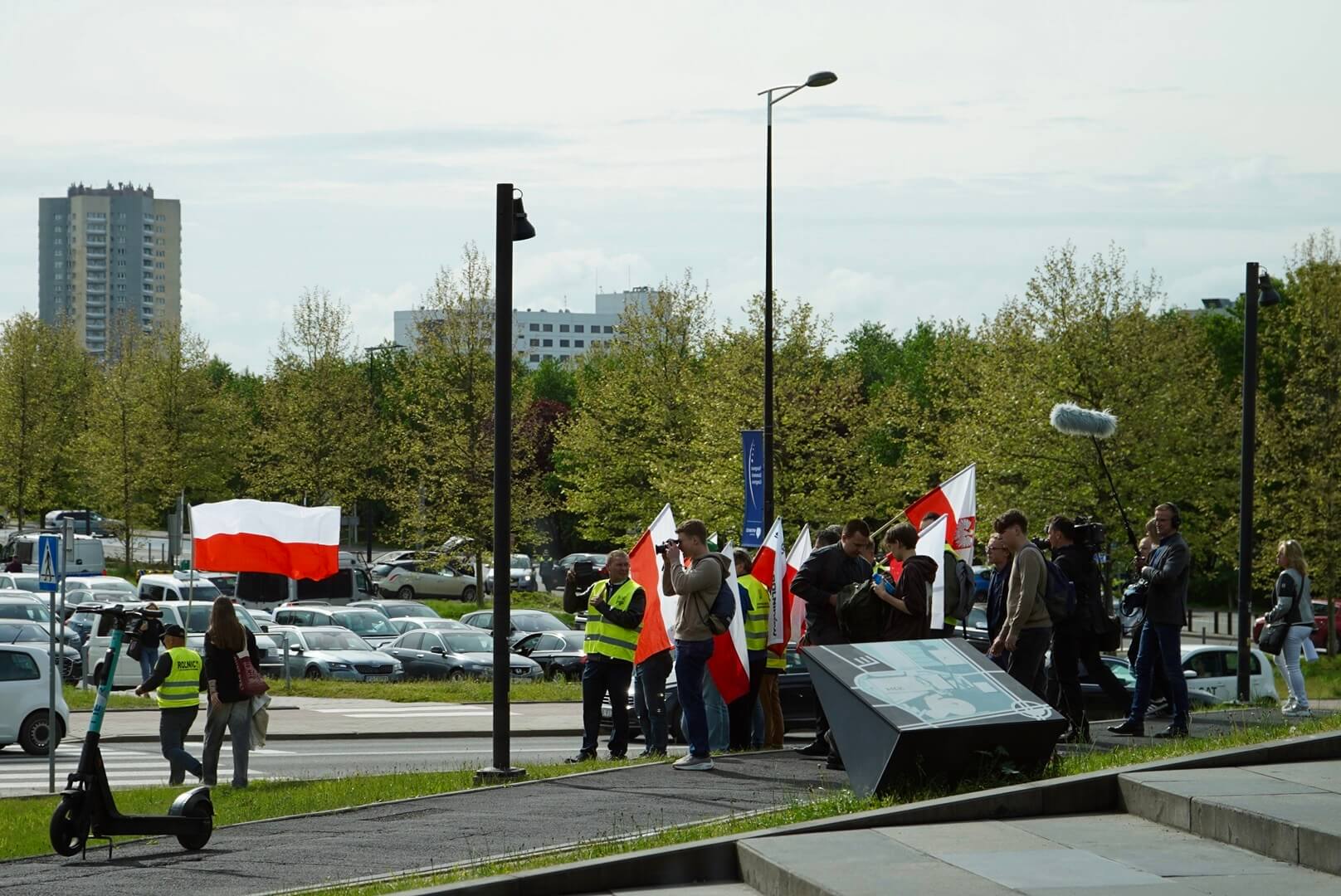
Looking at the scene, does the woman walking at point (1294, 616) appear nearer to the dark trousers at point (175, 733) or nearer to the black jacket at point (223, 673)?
the black jacket at point (223, 673)

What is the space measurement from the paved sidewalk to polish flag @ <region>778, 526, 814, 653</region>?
264 centimetres

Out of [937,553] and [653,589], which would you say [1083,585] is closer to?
[937,553]

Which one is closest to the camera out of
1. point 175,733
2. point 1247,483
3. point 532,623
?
point 175,733

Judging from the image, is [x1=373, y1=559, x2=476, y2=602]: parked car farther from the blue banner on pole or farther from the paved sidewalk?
the paved sidewalk

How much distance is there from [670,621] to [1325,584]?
27.7 meters

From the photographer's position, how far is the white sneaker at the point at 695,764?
12953 mm

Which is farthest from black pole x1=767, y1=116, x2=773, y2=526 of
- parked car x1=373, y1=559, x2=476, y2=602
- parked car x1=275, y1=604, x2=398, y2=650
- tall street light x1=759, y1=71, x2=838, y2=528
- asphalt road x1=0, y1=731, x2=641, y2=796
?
parked car x1=373, y1=559, x2=476, y2=602

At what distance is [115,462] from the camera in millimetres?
65000

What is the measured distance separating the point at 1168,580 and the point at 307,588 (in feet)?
137

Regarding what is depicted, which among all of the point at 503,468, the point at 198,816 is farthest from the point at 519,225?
the point at 198,816

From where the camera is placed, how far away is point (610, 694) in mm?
14867

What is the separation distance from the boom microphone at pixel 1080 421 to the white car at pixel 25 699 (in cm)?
1258

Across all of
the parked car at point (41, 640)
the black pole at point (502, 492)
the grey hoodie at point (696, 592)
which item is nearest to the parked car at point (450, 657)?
the parked car at point (41, 640)

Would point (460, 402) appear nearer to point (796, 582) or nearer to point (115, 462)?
point (115, 462)
